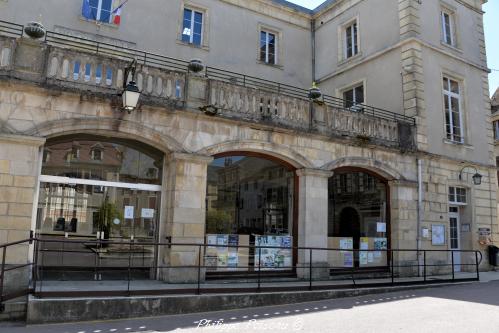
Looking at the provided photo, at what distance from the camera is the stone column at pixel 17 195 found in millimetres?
7734

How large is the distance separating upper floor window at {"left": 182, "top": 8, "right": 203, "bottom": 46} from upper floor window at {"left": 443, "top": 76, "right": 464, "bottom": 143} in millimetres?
8908

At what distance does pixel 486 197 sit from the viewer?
15844 mm

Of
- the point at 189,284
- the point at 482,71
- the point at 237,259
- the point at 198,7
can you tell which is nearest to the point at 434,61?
the point at 482,71

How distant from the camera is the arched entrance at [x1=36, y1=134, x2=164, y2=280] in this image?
29.6 ft

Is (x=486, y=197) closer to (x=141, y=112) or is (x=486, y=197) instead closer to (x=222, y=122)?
(x=222, y=122)

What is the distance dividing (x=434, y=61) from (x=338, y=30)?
13.2ft

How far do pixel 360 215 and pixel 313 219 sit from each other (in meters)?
3.11

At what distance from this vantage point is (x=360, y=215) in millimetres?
13781

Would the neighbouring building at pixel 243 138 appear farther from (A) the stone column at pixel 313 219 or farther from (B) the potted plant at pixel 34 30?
(B) the potted plant at pixel 34 30

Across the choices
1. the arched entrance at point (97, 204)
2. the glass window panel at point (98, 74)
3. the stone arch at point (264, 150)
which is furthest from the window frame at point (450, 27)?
the glass window panel at point (98, 74)

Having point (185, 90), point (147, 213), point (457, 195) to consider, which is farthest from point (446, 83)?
point (147, 213)

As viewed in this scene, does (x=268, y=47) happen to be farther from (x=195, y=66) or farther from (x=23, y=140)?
(x=23, y=140)

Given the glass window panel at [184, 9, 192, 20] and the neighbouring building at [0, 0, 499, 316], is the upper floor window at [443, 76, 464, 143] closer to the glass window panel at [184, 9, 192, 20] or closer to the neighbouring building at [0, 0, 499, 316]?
the neighbouring building at [0, 0, 499, 316]

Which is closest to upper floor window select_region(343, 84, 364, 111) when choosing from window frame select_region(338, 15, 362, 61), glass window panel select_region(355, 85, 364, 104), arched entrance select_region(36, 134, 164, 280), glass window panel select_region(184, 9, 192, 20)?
glass window panel select_region(355, 85, 364, 104)
